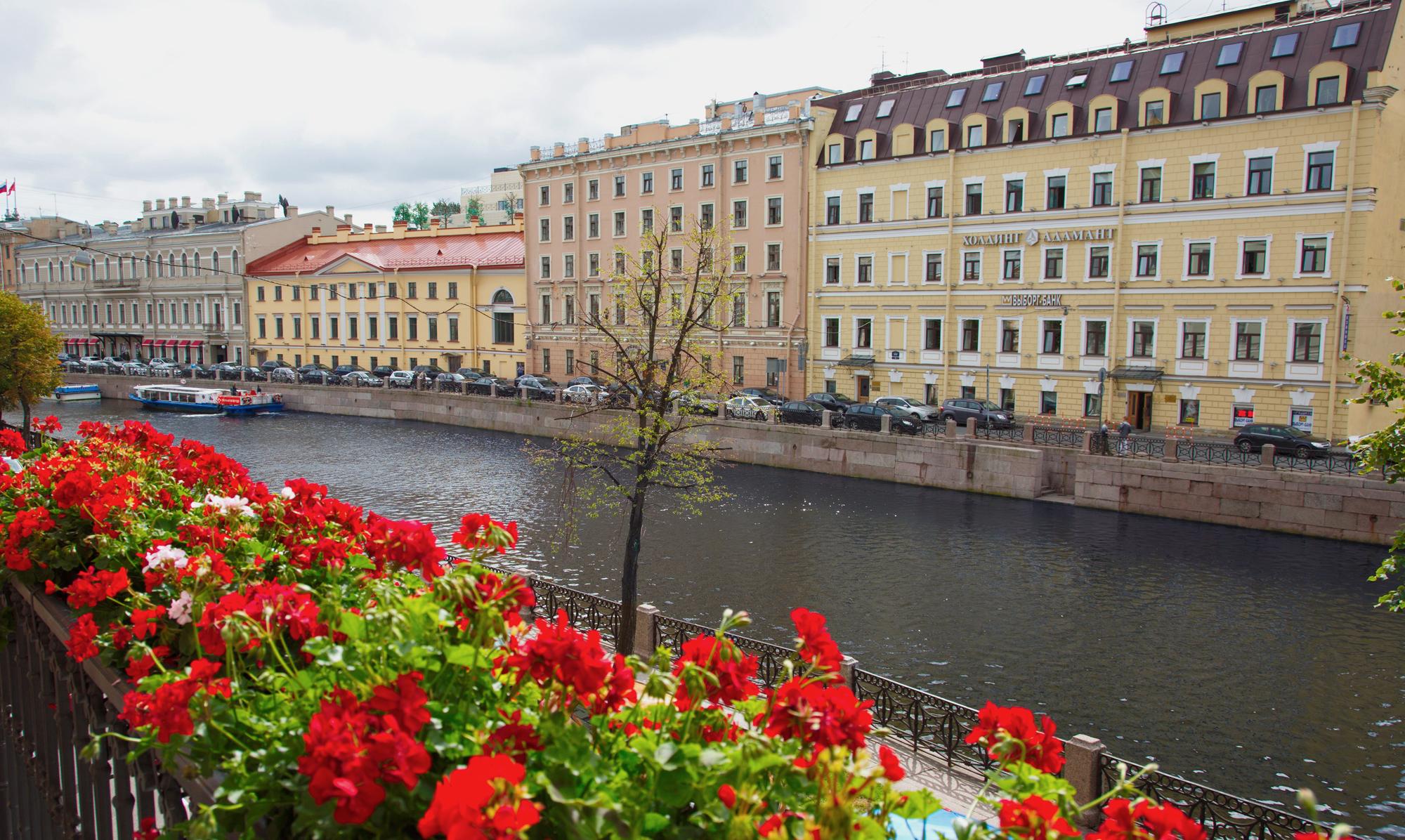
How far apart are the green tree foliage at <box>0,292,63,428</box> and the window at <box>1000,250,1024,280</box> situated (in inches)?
1254

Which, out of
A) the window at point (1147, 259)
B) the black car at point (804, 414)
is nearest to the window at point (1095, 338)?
the window at point (1147, 259)

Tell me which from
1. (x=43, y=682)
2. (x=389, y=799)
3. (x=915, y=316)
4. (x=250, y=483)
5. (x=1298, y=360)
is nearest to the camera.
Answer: (x=389, y=799)

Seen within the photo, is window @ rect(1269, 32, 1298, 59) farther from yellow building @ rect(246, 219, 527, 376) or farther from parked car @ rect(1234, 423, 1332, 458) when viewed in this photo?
yellow building @ rect(246, 219, 527, 376)

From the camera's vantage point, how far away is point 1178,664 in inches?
631

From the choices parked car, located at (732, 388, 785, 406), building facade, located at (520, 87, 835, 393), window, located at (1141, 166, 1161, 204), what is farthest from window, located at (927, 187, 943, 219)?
parked car, located at (732, 388, 785, 406)

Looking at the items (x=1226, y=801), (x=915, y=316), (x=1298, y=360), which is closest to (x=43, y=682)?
(x=1226, y=801)

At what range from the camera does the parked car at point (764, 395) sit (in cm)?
3863

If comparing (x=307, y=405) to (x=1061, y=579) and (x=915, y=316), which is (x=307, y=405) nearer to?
(x=915, y=316)

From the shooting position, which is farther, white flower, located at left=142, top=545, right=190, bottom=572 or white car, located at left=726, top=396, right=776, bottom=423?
white car, located at left=726, top=396, right=776, bottom=423

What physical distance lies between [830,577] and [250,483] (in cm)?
1634

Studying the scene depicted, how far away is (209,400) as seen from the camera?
52062mm

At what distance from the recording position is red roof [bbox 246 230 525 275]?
56.0 m

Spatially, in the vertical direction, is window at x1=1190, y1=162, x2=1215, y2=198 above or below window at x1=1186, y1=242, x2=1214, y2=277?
above

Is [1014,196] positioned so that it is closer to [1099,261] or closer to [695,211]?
[1099,261]
